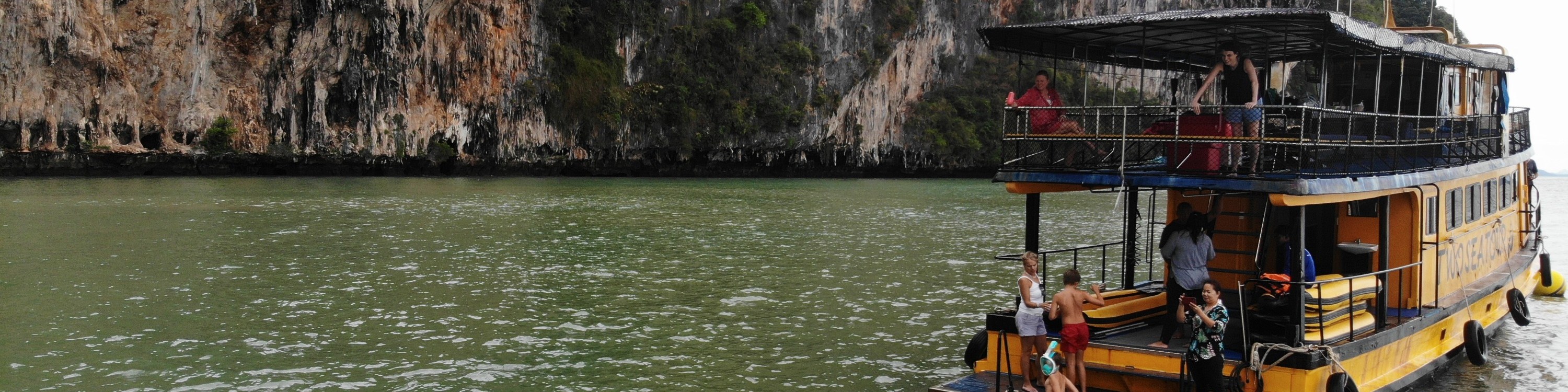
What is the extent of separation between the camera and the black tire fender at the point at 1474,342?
10.1 metres

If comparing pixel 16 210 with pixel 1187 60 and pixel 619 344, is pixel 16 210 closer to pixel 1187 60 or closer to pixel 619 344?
→ pixel 619 344

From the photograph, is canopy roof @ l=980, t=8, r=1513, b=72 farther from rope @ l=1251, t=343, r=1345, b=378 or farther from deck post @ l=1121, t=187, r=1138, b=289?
rope @ l=1251, t=343, r=1345, b=378

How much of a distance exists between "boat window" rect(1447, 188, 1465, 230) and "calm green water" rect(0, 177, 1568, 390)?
1.26 m

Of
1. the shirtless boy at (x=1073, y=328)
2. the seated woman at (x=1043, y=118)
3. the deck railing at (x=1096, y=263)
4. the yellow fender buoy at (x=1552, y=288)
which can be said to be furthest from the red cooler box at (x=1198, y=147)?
the yellow fender buoy at (x=1552, y=288)

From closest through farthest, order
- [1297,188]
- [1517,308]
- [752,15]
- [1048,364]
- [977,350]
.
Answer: [1297,188], [1048,364], [977,350], [1517,308], [752,15]

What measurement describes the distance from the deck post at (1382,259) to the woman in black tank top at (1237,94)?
4.52ft

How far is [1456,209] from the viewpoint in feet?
33.5

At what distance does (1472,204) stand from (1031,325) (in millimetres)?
5697

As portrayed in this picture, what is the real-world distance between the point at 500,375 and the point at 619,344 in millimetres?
1557

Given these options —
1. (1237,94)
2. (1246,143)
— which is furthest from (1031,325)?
(1237,94)

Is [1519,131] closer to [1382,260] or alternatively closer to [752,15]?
[1382,260]

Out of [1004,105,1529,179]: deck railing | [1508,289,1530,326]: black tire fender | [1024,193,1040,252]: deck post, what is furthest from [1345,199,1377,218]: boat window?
[1508,289,1530,326]: black tire fender

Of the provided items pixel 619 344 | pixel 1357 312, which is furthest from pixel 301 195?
pixel 1357 312

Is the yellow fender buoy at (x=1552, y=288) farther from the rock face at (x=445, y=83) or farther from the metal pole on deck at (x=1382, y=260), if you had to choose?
the rock face at (x=445, y=83)
